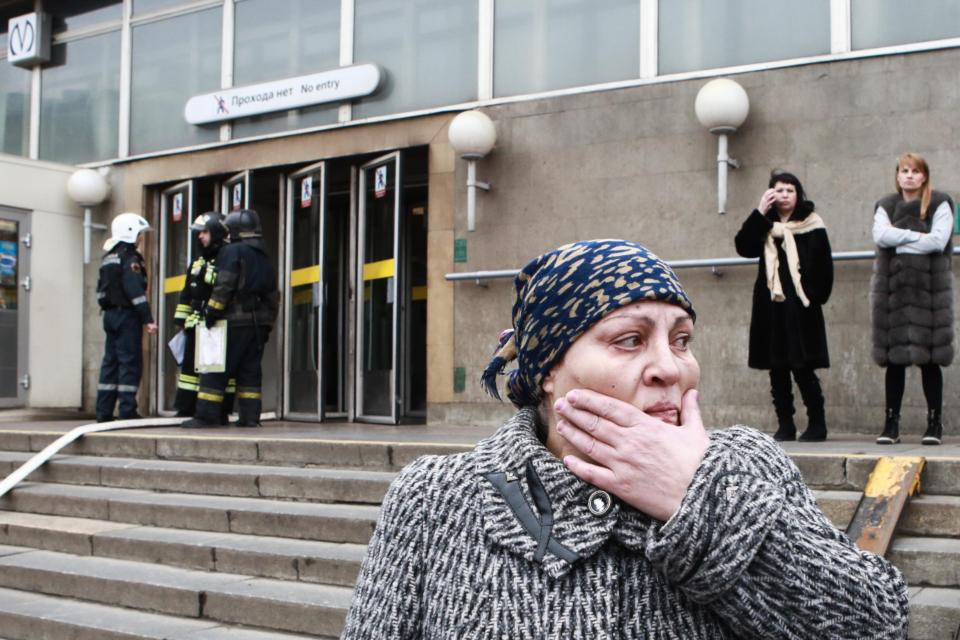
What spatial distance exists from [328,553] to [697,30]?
19.2 feet

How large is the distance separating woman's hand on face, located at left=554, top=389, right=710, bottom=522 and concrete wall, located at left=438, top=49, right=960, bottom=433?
7299mm

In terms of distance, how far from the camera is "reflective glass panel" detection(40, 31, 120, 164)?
45.5ft

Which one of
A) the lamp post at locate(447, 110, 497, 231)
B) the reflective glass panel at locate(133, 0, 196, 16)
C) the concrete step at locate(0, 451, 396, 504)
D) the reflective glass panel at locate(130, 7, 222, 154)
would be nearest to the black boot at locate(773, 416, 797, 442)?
the concrete step at locate(0, 451, 396, 504)

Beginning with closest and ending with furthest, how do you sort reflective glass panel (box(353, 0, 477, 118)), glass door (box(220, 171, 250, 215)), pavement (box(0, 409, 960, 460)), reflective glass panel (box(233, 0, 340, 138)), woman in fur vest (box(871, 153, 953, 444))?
pavement (box(0, 409, 960, 460))
woman in fur vest (box(871, 153, 953, 444))
reflective glass panel (box(353, 0, 477, 118))
reflective glass panel (box(233, 0, 340, 138))
glass door (box(220, 171, 250, 215))

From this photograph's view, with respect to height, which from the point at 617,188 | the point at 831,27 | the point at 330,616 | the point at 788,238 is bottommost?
the point at 330,616

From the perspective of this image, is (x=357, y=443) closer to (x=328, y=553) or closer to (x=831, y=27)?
(x=328, y=553)

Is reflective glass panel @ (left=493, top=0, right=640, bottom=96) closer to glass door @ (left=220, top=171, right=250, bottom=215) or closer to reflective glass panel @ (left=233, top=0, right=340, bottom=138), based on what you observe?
reflective glass panel @ (left=233, top=0, right=340, bottom=138)

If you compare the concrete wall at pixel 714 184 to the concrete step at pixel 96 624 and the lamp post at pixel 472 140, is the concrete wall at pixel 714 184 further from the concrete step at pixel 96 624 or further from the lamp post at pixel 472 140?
the concrete step at pixel 96 624

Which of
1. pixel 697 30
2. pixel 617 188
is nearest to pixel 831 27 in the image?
pixel 697 30

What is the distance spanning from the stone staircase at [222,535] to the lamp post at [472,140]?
356cm

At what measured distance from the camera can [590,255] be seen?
5.58 ft

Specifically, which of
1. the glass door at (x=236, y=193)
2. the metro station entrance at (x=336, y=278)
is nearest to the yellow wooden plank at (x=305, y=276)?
the metro station entrance at (x=336, y=278)

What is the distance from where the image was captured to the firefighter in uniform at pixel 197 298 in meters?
10.3

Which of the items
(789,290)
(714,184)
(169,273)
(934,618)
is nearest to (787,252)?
(789,290)
